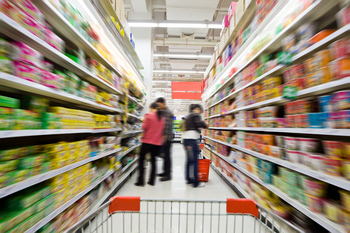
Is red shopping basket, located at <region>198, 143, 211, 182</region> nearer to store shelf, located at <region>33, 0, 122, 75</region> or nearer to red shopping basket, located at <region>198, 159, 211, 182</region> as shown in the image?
red shopping basket, located at <region>198, 159, 211, 182</region>

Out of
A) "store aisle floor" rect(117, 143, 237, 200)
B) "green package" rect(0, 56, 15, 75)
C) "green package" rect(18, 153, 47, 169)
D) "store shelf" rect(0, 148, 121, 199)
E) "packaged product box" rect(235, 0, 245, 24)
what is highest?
"packaged product box" rect(235, 0, 245, 24)

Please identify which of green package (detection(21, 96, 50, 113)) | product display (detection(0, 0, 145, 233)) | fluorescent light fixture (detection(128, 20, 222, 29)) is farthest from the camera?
fluorescent light fixture (detection(128, 20, 222, 29))

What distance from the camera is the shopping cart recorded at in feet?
3.11

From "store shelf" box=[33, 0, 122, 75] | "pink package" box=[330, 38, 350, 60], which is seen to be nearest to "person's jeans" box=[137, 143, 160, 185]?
"store shelf" box=[33, 0, 122, 75]

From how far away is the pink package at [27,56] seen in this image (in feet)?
3.63

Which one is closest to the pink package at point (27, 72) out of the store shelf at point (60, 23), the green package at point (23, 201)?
the store shelf at point (60, 23)

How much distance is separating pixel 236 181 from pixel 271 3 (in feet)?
8.41

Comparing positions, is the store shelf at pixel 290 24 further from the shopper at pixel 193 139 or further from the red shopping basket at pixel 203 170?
the red shopping basket at pixel 203 170

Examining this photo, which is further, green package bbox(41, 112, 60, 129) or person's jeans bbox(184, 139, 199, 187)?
person's jeans bbox(184, 139, 199, 187)

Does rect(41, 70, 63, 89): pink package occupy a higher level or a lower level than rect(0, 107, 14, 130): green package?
higher

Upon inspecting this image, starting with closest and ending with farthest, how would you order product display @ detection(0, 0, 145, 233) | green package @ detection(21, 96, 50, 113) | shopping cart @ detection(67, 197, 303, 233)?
shopping cart @ detection(67, 197, 303, 233) < product display @ detection(0, 0, 145, 233) < green package @ detection(21, 96, 50, 113)

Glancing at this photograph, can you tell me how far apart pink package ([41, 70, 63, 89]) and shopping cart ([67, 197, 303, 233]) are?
101 cm

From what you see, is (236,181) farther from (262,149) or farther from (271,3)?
(271,3)

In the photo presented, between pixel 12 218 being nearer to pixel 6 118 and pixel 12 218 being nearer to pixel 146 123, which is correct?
pixel 6 118
